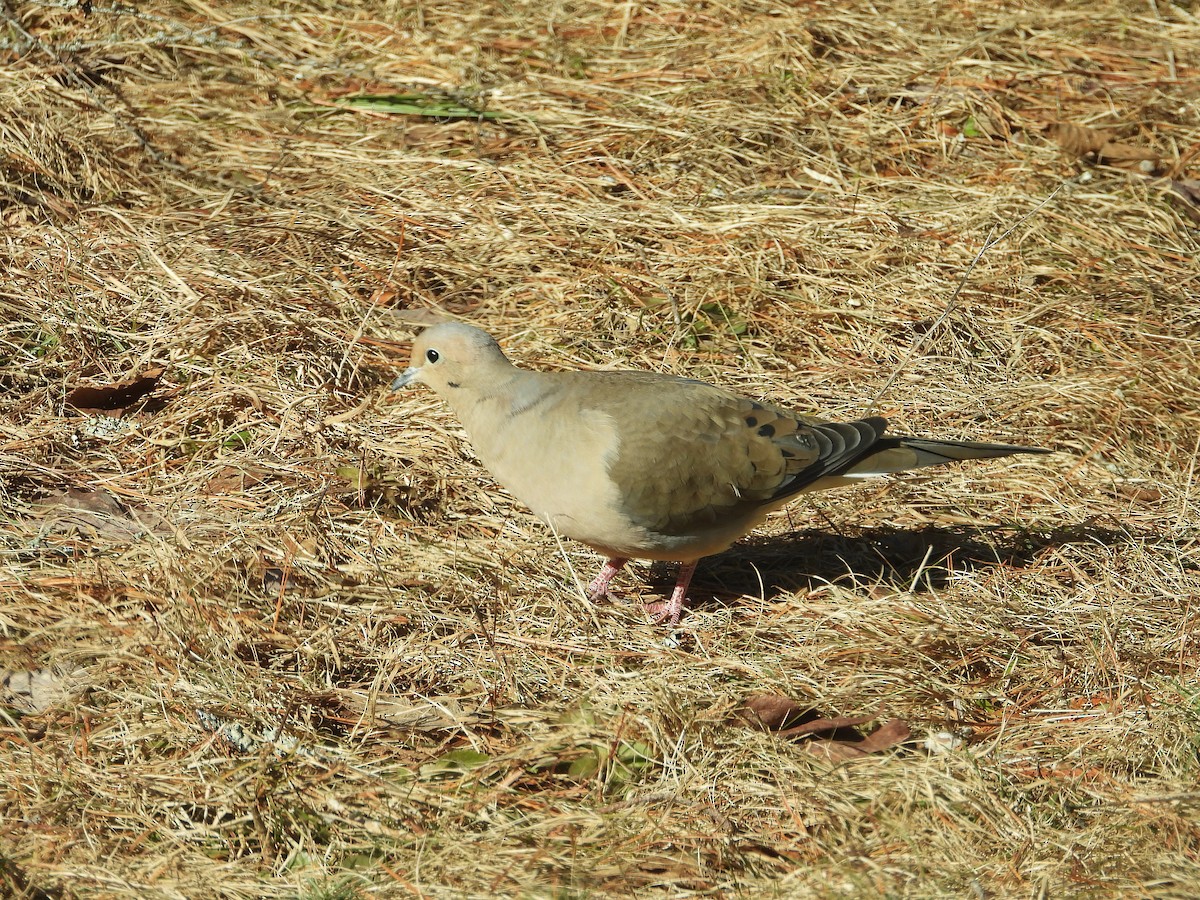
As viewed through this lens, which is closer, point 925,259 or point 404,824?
point 404,824

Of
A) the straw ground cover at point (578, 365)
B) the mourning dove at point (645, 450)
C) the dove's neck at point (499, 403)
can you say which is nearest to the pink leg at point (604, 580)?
the mourning dove at point (645, 450)

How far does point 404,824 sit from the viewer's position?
309 centimetres

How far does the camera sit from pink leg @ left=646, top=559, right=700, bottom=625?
4145 millimetres

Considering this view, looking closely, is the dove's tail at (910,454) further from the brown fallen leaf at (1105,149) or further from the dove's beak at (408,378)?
the brown fallen leaf at (1105,149)

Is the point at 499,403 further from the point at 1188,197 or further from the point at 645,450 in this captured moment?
the point at 1188,197

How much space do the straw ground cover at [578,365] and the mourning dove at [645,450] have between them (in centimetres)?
30

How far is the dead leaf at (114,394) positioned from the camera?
4.73m

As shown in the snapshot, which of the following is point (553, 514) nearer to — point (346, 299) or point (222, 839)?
point (222, 839)

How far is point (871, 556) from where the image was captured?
4461 mm

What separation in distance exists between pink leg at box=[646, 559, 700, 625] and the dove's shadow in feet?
0.34

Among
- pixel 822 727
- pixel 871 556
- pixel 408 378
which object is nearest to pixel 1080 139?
pixel 871 556

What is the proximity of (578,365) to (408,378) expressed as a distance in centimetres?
107

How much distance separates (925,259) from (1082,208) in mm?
879

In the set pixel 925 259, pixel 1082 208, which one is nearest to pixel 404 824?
pixel 925 259
